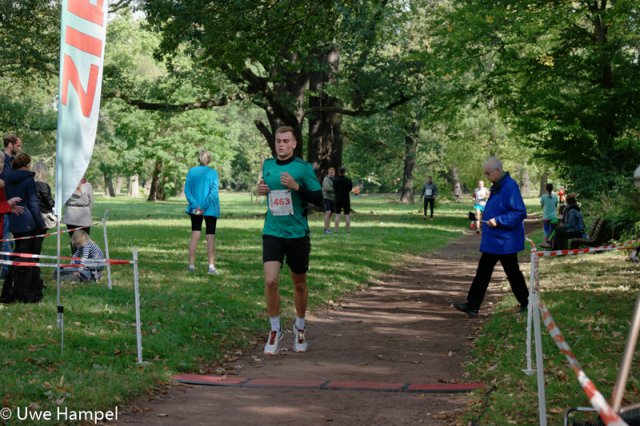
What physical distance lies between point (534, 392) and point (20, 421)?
12.3 feet

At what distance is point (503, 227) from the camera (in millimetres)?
10828

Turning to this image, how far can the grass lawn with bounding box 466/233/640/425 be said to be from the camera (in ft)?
20.4

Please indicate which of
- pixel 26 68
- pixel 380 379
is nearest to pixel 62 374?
pixel 380 379

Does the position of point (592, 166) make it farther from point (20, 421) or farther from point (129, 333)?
point (20, 421)

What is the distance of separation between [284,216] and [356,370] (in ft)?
5.71

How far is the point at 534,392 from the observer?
6672mm

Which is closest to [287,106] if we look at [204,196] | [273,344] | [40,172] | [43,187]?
[204,196]

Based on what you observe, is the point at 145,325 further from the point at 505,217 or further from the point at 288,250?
the point at 505,217

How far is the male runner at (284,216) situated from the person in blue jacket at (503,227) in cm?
307

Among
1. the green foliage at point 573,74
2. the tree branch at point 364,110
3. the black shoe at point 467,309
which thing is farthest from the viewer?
the tree branch at point 364,110

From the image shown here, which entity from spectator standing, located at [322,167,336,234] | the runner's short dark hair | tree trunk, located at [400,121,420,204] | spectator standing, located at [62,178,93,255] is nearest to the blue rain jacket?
spectator standing, located at [62,178,93,255]

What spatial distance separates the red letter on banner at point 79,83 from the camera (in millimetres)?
7910

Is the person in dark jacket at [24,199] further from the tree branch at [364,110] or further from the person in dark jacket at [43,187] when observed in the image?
the tree branch at [364,110]

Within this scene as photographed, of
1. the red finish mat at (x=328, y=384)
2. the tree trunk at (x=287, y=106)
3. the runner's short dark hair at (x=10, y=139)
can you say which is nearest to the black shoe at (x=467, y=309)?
the red finish mat at (x=328, y=384)
